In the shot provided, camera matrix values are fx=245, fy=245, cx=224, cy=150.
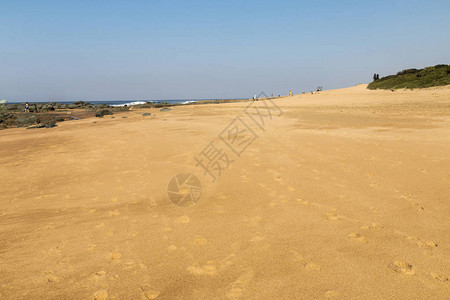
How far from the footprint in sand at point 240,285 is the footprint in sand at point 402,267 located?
140cm

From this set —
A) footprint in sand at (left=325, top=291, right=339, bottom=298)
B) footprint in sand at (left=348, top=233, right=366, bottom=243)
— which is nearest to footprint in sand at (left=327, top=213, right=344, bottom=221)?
footprint in sand at (left=348, top=233, right=366, bottom=243)

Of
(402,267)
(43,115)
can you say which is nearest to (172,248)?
(402,267)

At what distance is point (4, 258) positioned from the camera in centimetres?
293

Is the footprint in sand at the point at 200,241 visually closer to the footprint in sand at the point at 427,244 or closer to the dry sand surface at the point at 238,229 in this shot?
the dry sand surface at the point at 238,229

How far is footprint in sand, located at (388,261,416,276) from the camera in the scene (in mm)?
2365

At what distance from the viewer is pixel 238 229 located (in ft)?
11.0

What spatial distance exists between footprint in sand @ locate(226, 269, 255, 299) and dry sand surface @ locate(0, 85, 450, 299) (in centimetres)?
1

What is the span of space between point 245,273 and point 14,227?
355 centimetres

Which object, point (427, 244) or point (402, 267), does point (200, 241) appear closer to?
point (402, 267)

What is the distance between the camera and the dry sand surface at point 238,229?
7.77 ft

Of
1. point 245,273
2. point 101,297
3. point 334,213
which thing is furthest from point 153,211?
point 334,213

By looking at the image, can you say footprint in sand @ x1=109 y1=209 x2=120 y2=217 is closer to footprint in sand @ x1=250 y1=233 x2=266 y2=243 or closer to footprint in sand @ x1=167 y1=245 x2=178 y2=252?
footprint in sand @ x1=167 y1=245 x2=178 y2=252

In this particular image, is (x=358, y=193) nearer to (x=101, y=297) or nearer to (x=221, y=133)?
(x=101, y=297)

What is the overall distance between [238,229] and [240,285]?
3.40ft
